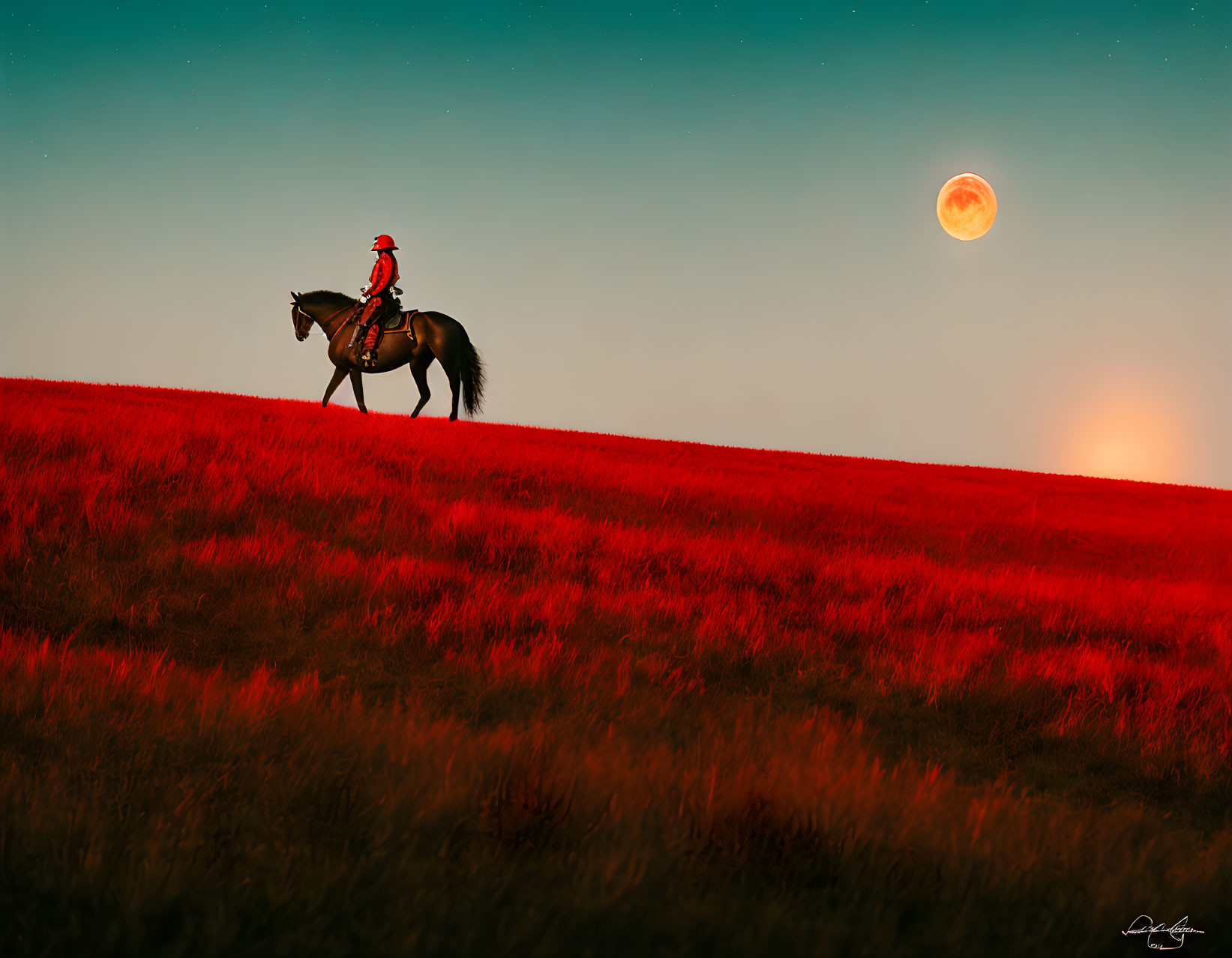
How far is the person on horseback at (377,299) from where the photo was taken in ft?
57.1

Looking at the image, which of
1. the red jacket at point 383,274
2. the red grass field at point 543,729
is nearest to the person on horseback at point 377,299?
the red jacket at point 383,274

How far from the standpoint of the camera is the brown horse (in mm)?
17969

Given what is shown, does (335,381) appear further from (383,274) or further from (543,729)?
(543,729)

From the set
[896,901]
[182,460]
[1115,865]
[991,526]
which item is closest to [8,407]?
[182,460]

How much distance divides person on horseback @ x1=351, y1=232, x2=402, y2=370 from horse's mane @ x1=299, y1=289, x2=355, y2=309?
88 cm

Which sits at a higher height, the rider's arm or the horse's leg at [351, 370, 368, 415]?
the rider's arm

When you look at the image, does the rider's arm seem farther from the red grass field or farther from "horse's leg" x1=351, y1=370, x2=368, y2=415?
the red grass field

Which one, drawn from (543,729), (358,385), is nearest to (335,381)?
(358,385)

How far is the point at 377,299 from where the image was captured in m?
17.7
